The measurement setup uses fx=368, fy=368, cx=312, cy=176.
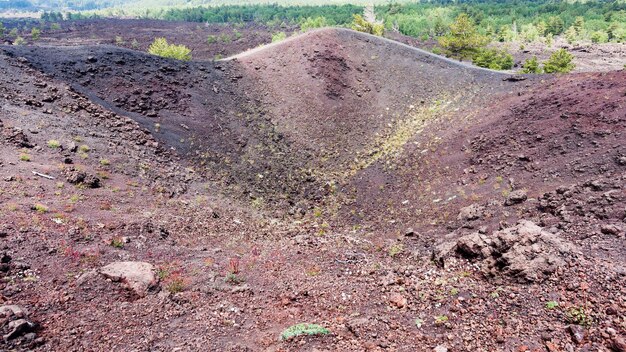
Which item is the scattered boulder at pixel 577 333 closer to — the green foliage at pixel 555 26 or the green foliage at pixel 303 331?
the green foliage at pixel 303 331

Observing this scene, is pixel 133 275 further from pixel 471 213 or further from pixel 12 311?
pixel 471 213

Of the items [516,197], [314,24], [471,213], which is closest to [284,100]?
[471,213]

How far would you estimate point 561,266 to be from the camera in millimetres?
7871

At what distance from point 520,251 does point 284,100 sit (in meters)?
18.2

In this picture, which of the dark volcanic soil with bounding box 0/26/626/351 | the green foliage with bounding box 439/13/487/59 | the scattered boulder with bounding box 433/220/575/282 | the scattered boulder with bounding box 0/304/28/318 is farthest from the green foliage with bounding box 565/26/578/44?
the scattered boulder with bounding box 0/304/28/318

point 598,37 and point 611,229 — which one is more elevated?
point 598,37

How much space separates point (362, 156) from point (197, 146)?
349 inches

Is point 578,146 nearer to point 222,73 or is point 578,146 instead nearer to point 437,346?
point 437,346

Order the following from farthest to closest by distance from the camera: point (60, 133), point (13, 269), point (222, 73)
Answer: point (222, 73) → point (60, 133) → point (13, 269)

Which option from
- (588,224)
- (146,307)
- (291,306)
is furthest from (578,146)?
(146,307)

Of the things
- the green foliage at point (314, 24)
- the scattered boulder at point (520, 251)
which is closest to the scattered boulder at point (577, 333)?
the scattered boulder at point (520, 251)

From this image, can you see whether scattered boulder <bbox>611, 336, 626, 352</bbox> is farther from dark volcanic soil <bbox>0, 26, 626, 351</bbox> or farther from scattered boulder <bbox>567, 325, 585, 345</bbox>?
scattered boulder <bbox>567, 325, 585, 345</bbox>

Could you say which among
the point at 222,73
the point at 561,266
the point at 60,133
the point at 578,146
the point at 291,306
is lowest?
the point at 291,306

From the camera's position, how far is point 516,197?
12.2 m
